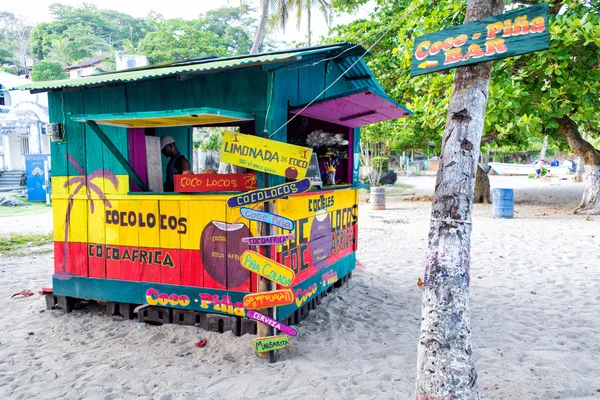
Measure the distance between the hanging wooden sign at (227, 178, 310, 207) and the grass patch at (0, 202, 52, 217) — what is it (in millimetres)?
13651

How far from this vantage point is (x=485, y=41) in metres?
2.51

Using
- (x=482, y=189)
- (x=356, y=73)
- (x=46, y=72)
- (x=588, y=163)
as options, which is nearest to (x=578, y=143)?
Result: (x=588, y=163)

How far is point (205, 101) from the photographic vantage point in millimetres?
4340

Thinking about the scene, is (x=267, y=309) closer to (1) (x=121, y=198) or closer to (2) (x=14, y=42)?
(1) (x=121, y=198)

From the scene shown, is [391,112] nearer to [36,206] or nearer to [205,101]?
[205,101]

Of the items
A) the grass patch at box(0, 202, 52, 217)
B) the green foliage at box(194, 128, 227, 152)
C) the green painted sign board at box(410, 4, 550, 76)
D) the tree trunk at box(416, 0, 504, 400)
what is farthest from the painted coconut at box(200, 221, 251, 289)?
the grass patch at box(0, 202, 52, 217)

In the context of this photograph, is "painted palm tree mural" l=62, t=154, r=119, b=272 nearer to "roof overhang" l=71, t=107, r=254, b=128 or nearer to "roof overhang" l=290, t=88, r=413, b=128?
"roof overhang" l=71, t=107, r=254, b=128

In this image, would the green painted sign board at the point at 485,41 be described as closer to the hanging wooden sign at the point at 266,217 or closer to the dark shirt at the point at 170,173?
the hanging wooden sign at the point at 266,217

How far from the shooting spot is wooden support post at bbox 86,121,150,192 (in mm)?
4121

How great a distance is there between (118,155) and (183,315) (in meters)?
1.77

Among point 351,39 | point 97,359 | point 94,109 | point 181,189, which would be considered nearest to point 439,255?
point 181,189

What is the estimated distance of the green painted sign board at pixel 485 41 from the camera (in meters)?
2.40

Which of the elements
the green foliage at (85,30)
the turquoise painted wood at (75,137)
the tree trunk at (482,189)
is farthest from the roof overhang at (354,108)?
the green foliage at (85,30)

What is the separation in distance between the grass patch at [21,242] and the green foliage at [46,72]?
32.1 metres
